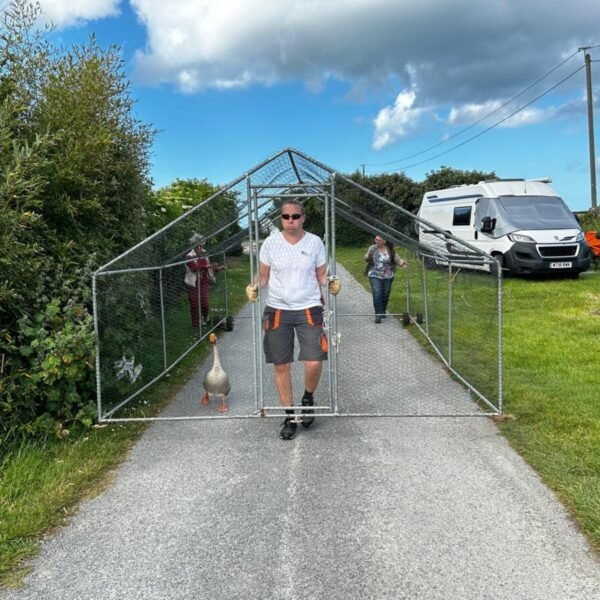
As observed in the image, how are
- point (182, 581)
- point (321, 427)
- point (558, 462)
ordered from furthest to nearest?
point (321, 427) → point (558, 462) → point (182, 581)

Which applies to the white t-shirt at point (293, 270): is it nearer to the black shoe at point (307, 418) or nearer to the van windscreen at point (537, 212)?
the black shoe at point (307, 418)

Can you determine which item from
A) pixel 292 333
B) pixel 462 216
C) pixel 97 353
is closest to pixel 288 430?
pixel 292 333

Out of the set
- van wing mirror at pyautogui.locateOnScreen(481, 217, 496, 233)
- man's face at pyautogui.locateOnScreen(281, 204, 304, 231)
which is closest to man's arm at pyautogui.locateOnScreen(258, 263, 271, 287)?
man's face at pyautogui.locateOnScreen(281, 204, 304, 231)

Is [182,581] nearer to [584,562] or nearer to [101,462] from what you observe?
[101,462]

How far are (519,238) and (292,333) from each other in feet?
38.0

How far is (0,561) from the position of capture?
3.07 m

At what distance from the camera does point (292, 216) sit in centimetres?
466

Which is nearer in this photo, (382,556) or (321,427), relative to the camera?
(382,556)

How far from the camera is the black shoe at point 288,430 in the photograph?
15.7 ft

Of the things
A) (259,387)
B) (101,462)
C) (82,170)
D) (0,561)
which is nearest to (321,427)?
(259,387)

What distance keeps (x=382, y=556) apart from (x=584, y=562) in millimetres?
1010

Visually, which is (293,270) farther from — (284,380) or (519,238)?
(519,238)

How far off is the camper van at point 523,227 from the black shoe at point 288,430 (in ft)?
35.0

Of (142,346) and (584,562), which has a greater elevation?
(142,346)
